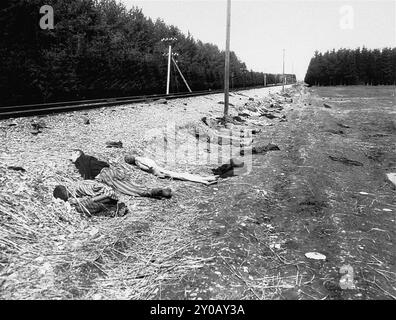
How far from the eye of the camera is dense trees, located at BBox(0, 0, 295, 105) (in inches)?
627

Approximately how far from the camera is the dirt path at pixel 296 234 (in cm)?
366

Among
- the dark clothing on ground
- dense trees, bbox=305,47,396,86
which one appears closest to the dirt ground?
the dark clothing on ground

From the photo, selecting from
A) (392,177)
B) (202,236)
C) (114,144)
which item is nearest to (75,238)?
(202,236)

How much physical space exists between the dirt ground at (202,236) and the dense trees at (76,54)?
9019 mm

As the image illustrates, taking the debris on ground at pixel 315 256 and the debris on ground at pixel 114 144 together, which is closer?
the debris on ground at pixel 315 256

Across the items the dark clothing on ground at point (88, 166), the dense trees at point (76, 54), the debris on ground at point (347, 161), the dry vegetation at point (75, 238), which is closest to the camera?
the dry vegetation at point (75, 238)

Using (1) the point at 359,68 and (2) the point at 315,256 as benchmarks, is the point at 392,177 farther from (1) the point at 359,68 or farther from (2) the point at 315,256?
(1) the point at 359,68

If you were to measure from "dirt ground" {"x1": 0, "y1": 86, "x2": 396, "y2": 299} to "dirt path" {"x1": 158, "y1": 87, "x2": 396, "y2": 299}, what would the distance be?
18mm

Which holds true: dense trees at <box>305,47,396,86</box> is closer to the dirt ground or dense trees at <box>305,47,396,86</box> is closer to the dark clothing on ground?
the dirt ground

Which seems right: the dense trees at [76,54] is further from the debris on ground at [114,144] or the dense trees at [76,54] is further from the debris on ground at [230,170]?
the debris on ground at [230,170]

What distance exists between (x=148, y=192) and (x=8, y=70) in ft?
40.7

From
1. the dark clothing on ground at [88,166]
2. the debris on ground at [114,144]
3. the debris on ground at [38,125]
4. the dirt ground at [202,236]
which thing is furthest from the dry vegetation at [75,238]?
the debris on ground at [38,125]

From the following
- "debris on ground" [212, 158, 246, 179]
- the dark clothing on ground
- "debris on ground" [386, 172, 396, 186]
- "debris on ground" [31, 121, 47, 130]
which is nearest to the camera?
the dark clothing on ground

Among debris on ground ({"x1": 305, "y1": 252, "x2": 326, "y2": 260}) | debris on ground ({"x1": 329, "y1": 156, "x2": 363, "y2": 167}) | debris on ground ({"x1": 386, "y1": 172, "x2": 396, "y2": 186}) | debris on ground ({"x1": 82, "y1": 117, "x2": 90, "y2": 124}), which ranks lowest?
debris on ground ({"x1": 305, "y1": 252, "x2": 326, "y2": 260})
